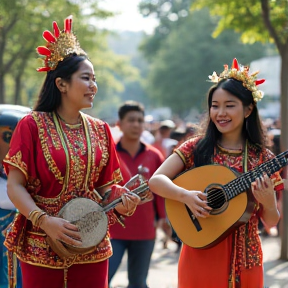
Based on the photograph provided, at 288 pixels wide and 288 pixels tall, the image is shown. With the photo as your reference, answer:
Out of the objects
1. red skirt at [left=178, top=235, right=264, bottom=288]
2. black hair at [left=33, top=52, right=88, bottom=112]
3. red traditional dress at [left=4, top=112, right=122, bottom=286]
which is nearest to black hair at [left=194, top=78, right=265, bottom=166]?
red skirt at [left=178, top=235, right=264, bottom=288]

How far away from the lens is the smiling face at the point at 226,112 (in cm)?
355

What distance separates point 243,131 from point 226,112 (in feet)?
0.72

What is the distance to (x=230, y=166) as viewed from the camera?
11.7 ft

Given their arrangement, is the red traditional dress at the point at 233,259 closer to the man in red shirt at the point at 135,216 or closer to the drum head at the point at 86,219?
the drum head at the point at 86,219

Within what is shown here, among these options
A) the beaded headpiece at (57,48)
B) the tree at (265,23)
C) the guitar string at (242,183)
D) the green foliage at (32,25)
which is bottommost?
the guitar string at (242,183)

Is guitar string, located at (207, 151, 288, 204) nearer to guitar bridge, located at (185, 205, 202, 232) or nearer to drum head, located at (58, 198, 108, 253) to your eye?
guitar bridge, located at (185, 205, 202, 232)

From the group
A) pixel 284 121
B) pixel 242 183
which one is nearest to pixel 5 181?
pixel 242 183

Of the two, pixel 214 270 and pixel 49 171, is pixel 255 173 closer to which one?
pixel 214 270

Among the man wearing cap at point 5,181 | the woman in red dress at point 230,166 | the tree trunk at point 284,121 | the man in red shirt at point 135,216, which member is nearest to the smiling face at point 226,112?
the woman in red dress at point 230,166

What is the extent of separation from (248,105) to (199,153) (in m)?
0.42

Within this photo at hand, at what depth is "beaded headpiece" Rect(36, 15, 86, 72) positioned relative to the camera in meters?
3.53

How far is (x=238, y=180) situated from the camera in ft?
11.2

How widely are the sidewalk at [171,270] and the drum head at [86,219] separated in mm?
3276

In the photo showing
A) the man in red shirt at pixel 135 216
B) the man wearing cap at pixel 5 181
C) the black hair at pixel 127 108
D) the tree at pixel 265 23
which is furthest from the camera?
the tree at pixel 265 23
